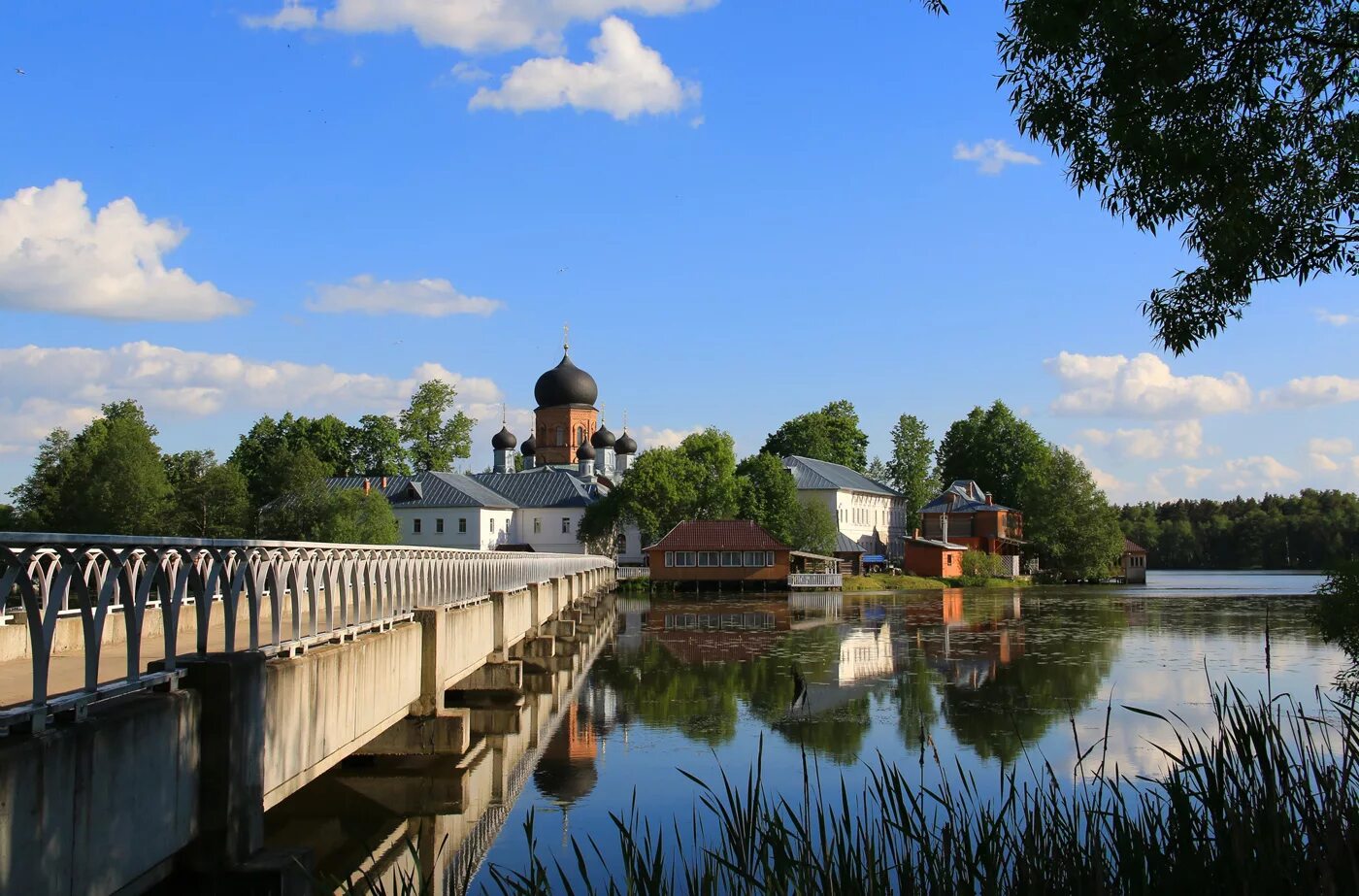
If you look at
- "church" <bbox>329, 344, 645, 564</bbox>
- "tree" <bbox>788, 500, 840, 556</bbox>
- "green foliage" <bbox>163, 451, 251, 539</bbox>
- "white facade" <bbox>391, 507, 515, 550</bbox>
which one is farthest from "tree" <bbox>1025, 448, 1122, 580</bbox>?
"green foliage" <bbox>163, 451, 251, 539</bbox>

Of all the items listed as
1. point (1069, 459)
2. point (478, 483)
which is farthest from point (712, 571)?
point (1069, 459)

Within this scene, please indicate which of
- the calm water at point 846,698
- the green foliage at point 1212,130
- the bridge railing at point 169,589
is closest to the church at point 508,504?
the calm water at point 846,698

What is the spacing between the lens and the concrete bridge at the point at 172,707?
614 cm

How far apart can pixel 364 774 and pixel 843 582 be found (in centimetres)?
6004

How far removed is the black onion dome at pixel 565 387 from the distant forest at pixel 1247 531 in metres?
57.2

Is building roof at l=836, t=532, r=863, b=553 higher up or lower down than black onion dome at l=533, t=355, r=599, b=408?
lower down

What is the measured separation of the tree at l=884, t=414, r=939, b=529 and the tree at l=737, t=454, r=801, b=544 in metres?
30.1

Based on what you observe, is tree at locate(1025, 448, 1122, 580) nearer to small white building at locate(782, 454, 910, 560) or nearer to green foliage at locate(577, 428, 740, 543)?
small white building at locate(782, 454, 910, 560)

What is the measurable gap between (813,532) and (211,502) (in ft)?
119

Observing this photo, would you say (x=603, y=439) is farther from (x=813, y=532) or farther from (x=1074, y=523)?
(x=1074, y=523)

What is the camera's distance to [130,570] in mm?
7688

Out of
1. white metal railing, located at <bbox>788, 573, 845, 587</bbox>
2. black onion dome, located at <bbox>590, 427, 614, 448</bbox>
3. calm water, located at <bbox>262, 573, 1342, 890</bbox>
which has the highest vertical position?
black onion dome, located at <bbox>590, 427, 614, 448</bbox>

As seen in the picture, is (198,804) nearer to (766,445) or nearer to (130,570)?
(130,570)

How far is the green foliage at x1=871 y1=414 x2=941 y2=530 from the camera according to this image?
11164 centimetres
